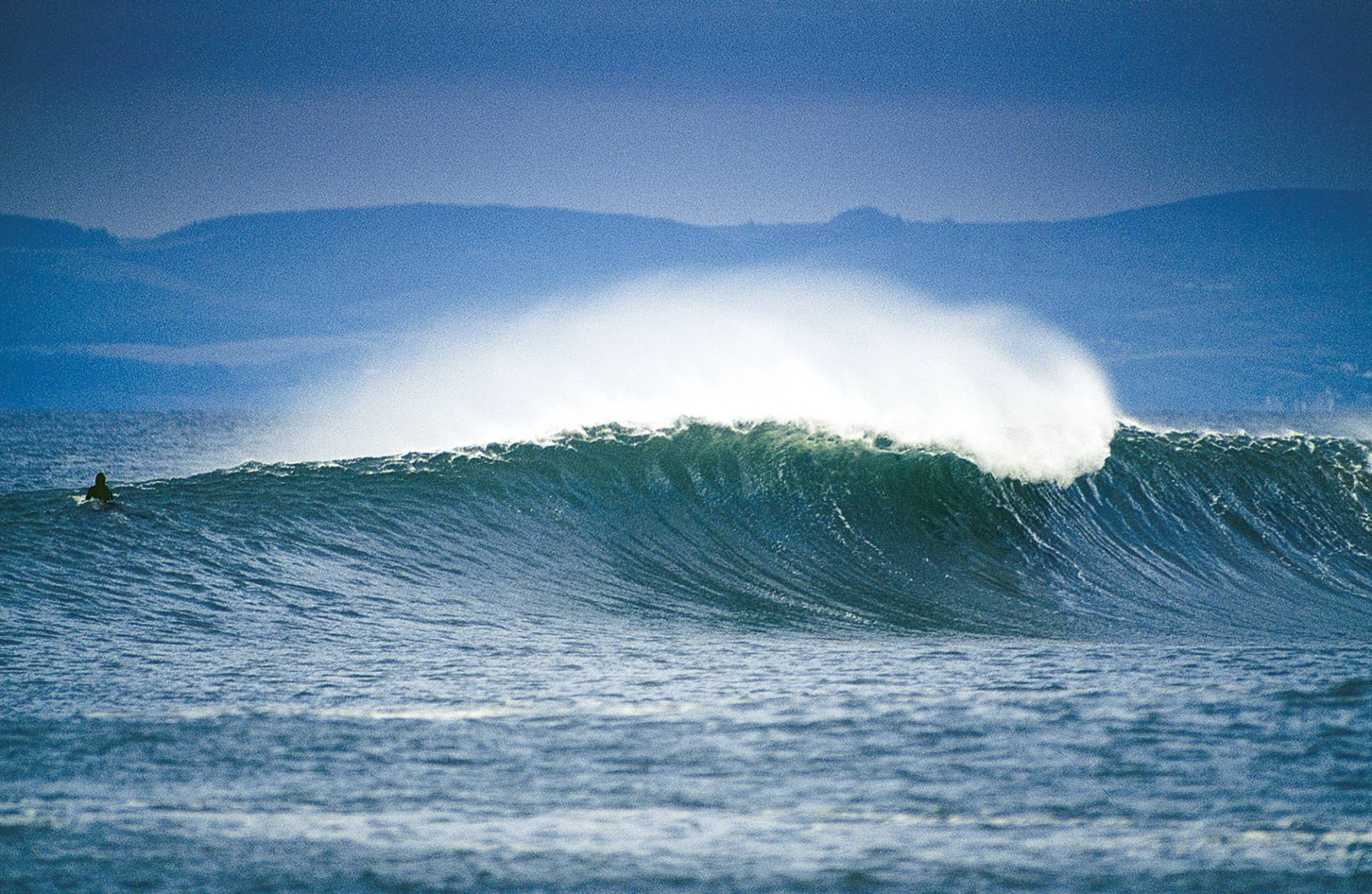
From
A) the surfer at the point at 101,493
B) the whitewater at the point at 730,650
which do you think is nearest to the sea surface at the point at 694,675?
the whitewater at the point at 730,650

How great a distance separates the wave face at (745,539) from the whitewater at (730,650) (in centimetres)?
6

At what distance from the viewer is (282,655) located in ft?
26.8

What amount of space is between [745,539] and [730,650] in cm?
510

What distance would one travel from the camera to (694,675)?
25.1ft

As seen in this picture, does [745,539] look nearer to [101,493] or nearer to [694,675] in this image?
[694,675]

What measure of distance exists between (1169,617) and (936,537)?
3.17 meters

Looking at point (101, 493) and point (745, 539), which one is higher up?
point (101, 493)

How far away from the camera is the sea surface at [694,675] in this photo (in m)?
4.69

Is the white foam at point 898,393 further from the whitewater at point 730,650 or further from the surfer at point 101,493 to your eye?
the surfer at point 101,493

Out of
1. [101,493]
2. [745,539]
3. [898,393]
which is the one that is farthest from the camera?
[898,393]

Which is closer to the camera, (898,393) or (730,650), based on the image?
(730,650)

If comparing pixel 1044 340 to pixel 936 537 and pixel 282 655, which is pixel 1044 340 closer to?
pixel 936 537

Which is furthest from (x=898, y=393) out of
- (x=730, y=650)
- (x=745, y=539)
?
(x=730, y=650)

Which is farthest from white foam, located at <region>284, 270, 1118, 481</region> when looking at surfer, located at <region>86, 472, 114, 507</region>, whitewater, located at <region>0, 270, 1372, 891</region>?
surfer, located at <region>86, 472, 114, 507</region>
